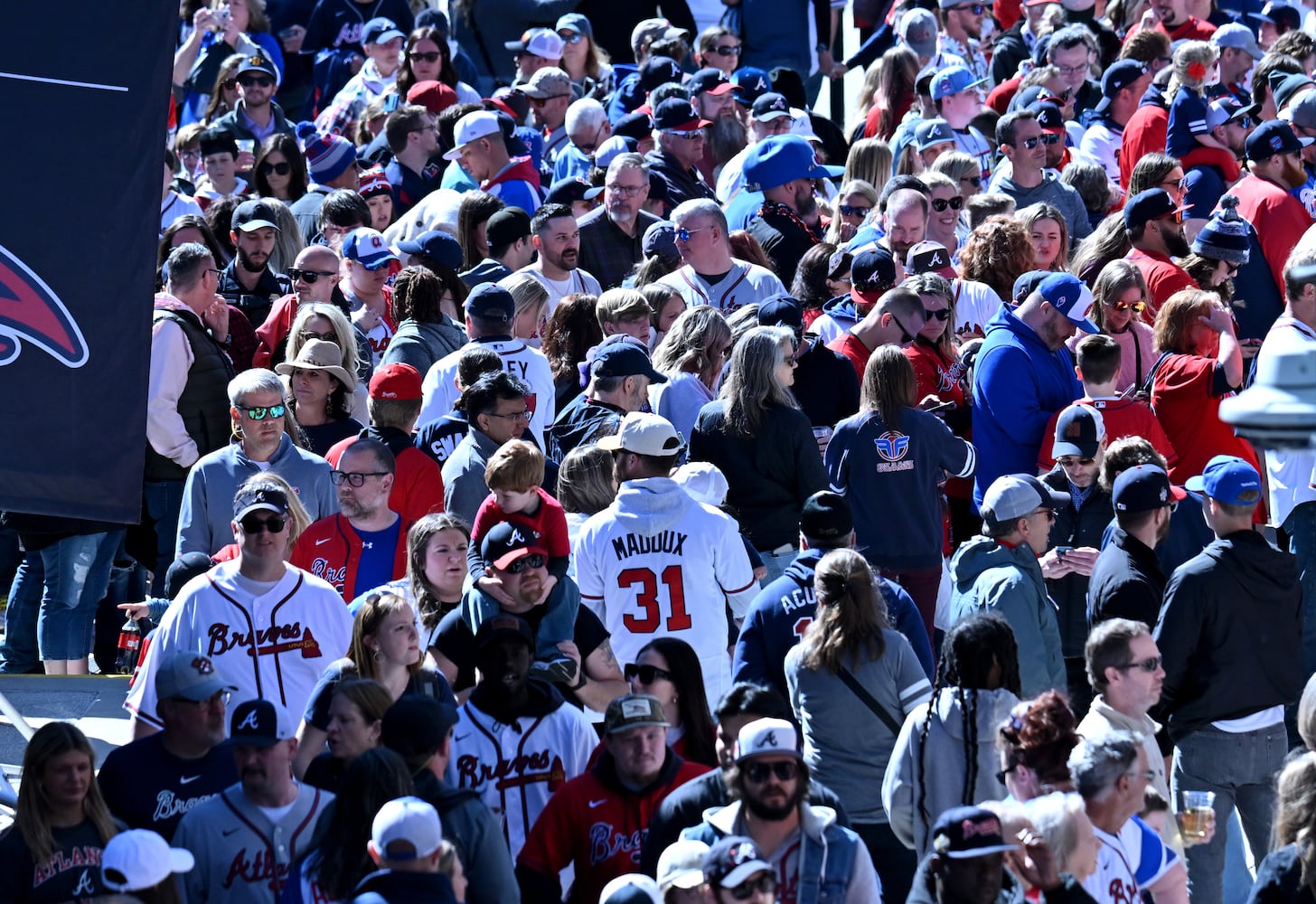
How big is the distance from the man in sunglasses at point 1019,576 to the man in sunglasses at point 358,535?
7.06ft

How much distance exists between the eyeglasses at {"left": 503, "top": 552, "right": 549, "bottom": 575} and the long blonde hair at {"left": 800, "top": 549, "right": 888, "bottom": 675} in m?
1.03

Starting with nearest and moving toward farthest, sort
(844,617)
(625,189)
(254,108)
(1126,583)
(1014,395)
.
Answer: (844,617), (1126,583), (1014,395), (625,189), (254,108)

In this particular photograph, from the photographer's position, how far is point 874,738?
6.46m

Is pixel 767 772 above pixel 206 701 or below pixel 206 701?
below

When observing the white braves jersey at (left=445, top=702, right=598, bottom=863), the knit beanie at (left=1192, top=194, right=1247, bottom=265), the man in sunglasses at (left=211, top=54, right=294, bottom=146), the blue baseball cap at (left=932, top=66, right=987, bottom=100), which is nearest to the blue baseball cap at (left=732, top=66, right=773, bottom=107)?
the blue baseball cap at (left=932, top=66, right=987, bottom=100)

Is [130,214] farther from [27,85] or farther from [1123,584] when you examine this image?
[1123,584]

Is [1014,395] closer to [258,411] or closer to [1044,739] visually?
[258,411]

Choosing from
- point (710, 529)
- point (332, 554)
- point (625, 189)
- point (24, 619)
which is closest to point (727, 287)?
point (625, 189)

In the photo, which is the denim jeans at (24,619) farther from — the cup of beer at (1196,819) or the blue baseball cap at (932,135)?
the blue baseball cap at (932,135)

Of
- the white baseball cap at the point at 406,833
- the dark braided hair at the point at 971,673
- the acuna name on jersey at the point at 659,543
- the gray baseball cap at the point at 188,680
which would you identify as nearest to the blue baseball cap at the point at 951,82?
the acuna name on jersey at the point at 659,543

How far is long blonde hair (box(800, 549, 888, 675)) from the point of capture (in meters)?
6.39

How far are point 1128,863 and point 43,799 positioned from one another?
310 cm

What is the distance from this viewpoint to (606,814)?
596 cm

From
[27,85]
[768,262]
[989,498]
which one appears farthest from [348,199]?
[27,85]
